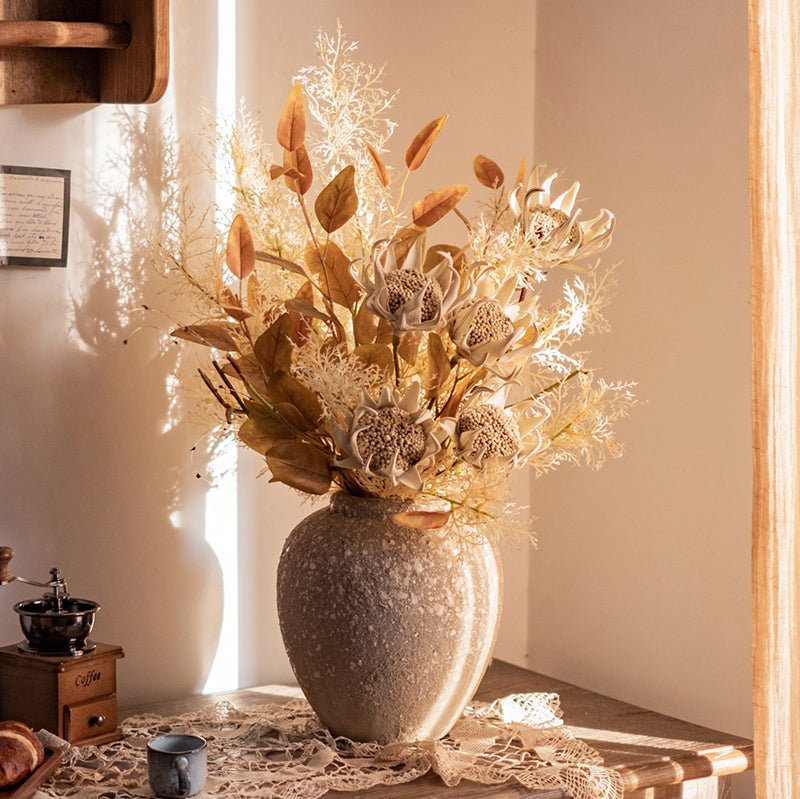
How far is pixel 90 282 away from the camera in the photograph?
1352 millimetres

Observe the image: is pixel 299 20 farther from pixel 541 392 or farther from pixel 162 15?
pixel 541 392

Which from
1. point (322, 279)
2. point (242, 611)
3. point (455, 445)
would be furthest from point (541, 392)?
point (242, 611)

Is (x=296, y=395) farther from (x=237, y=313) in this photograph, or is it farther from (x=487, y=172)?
(x=487, y=172)

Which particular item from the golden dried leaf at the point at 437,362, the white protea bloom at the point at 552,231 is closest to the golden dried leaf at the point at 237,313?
the golden dried leaf at the point at 437,362

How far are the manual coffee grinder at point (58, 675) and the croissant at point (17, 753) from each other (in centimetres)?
9

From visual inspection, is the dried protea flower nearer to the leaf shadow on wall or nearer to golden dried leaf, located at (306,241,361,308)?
golden dried leaf, located at (306,241,361,308)

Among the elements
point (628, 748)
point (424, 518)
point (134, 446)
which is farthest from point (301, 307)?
point (628, 748)

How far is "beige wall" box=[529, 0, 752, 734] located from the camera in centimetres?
137

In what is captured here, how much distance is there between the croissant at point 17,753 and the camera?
1.01 meters

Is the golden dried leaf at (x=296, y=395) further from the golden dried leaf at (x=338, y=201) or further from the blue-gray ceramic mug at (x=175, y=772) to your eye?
the blue-gray ceramic mug at (x=175, y=772)

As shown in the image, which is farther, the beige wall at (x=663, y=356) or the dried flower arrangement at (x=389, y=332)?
the beige wall at (x=663, y=356)

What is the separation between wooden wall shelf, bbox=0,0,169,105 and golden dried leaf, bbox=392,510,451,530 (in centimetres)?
60

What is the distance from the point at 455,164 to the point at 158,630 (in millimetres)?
808

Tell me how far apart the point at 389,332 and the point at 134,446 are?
43 centimetres
